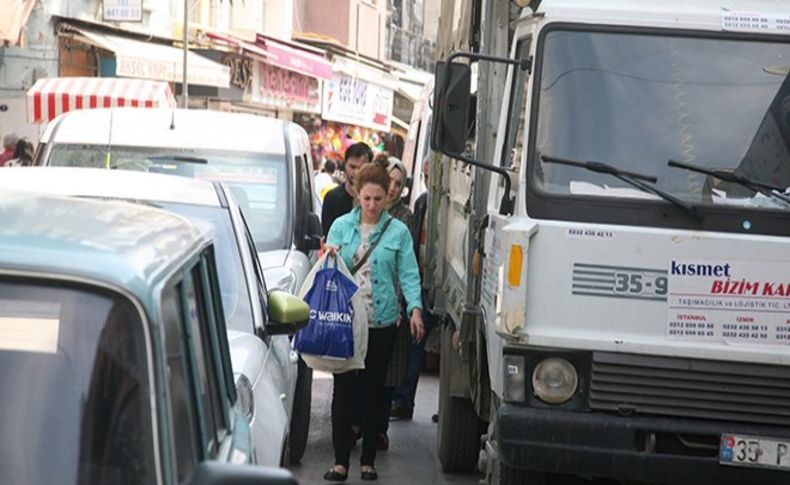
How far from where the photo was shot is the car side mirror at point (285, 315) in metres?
6.29

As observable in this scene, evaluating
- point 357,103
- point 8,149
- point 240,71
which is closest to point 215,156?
point 8,149

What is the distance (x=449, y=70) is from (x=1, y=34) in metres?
12.7

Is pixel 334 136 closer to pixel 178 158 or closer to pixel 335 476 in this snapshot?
pixel 178 158

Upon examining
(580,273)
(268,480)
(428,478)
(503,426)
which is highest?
(268,480)

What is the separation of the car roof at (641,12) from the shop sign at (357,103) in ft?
106

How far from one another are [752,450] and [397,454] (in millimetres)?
4214

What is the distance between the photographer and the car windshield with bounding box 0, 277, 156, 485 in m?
2.90

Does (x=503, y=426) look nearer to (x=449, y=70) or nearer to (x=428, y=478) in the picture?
(x=449, y=70)

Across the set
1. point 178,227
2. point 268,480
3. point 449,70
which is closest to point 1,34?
point 449,70

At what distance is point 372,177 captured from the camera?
30.0ft

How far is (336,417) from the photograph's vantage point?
29.6ft

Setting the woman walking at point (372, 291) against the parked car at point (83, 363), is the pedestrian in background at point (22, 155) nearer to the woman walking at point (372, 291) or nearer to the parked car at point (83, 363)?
the woman walking at point (372, 291)

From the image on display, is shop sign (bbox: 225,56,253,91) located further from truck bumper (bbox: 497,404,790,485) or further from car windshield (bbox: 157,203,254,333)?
truck bumper (bbox: 497,404,790,485)

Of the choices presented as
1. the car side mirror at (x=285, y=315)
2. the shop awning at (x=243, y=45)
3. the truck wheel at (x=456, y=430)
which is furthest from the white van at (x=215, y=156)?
the shop awning at (x=243, y=45)
